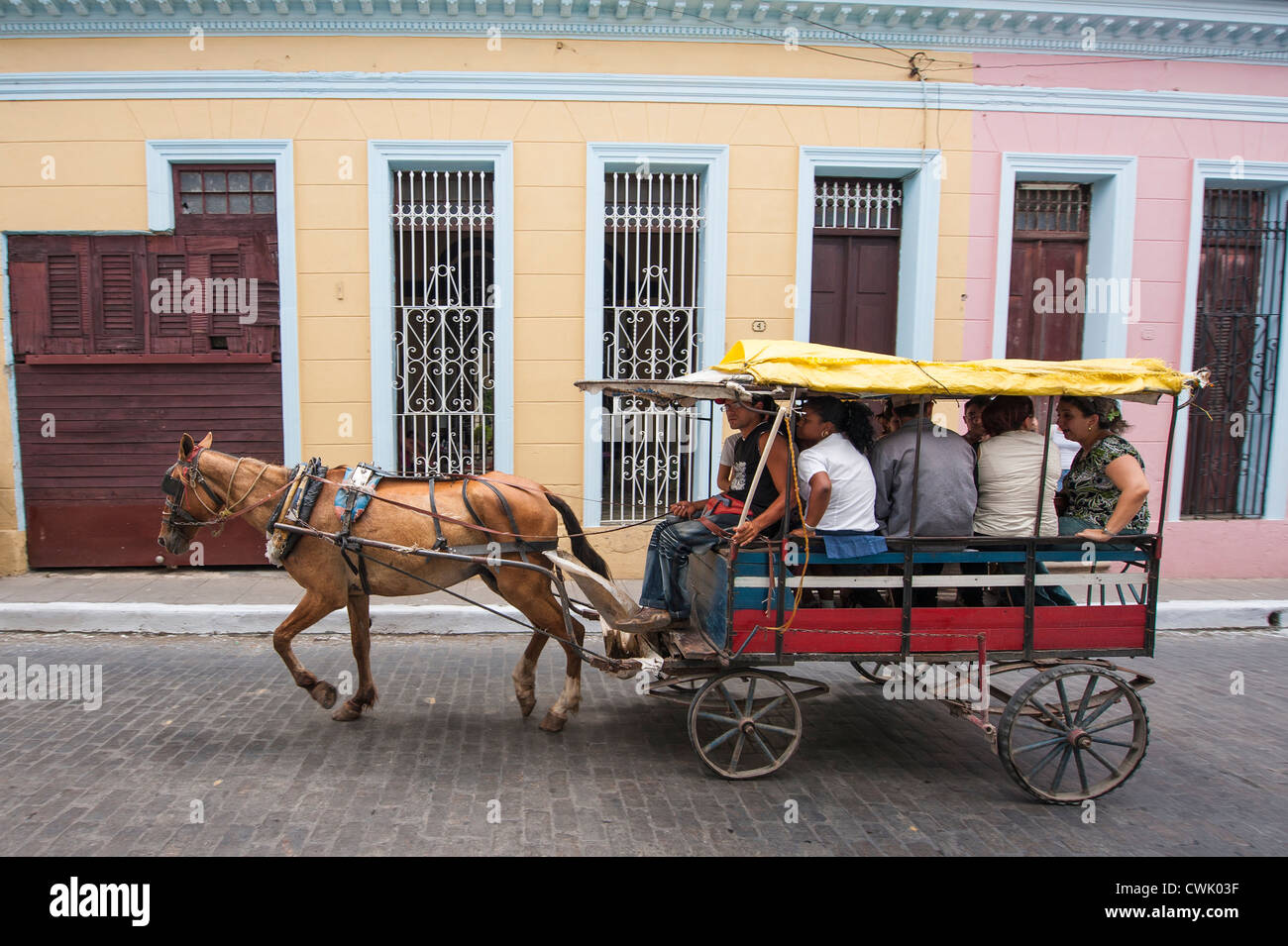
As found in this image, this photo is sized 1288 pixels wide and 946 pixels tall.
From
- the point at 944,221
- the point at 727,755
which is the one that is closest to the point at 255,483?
the point at 727,755

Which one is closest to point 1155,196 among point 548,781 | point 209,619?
point 548,781

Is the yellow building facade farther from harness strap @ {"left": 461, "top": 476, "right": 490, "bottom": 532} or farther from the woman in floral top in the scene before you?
the woman in floral top

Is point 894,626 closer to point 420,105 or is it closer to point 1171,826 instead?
point 1171,826

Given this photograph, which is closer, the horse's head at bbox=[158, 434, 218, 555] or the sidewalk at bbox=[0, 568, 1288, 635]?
the horse's head at bbox=[158, 434, 218, 555]

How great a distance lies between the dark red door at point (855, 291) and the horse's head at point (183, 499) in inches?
227

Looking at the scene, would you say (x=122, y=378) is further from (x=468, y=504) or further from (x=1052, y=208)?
(x=1052, y=208)

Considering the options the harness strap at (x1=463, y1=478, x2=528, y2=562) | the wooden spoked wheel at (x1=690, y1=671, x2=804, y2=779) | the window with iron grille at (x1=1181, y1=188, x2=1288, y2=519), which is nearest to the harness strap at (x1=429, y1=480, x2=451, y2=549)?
the harness strap at (x1=463, y1=478, x2=528, y2=562)

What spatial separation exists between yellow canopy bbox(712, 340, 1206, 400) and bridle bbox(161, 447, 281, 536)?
2722 mm

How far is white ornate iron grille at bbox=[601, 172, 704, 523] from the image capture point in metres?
7.52

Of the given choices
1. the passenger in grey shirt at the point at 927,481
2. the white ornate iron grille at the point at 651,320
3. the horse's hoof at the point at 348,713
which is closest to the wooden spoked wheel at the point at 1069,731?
the passenger in grey shirt at the point at 927,481

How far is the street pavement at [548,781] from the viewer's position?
10.2ft

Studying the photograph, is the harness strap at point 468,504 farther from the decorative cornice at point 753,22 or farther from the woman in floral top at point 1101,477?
the decorative cornice at point 753,22

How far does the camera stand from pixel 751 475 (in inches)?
164

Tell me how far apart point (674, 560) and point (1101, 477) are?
2.18 m
